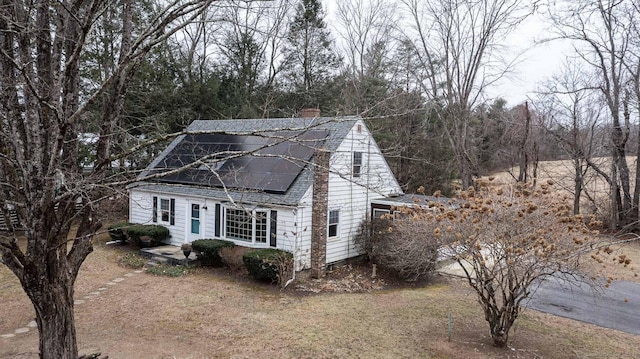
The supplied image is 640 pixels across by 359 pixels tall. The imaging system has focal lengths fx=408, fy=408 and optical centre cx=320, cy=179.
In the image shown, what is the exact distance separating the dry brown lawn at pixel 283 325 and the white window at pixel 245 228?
5.58 ft

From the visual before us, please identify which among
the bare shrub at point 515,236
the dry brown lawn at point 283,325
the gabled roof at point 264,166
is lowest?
the dry brown lawn at point 283,325

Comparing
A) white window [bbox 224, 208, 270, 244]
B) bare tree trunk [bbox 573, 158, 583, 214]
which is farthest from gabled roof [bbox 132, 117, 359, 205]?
bare tree trunk [bbox 573, 158, 583, 214]

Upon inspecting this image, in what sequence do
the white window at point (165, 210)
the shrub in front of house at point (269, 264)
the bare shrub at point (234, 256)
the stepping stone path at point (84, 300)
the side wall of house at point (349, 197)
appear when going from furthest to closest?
the white window at point (165, 210)
the side wall of house at point (349, 197)
the bare shrub at point (234, 256)
the shrub in front of house at point (269, 264)
the stepping stone path at point (84, 300)

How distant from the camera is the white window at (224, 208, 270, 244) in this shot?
13.0 meters

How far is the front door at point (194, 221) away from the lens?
48.0ft

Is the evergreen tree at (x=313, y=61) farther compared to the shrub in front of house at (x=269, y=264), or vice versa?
the evergreen tree at (x=313, y=61)

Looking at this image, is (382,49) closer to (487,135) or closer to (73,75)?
(487,135)

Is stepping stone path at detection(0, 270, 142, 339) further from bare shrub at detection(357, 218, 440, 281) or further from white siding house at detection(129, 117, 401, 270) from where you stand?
bare shrub at detection(357, 218, 440, 281)

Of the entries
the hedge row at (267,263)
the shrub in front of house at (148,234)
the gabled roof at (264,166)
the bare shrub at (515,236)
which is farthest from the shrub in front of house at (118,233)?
the bare shrub at (515,236)

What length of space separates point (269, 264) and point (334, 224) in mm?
2997

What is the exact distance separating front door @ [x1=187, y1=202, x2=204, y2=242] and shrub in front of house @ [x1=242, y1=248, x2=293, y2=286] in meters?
3.44

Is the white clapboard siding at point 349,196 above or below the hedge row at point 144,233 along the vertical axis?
above

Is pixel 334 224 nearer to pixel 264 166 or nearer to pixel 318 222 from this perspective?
pixel 318 222

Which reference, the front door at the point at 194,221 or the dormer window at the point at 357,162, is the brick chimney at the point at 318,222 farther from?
the front door at the point at 194,221
